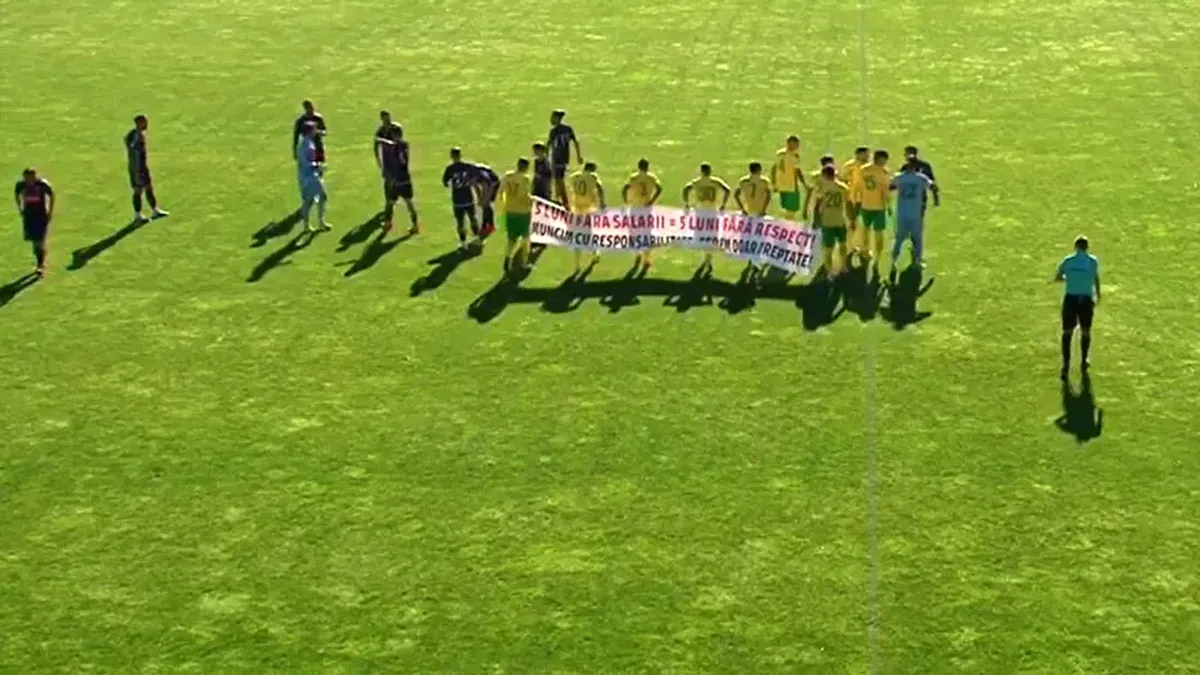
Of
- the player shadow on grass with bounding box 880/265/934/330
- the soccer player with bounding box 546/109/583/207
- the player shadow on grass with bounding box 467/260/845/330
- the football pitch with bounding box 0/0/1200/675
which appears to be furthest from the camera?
the soccer player with bounding box 546/109/583/207

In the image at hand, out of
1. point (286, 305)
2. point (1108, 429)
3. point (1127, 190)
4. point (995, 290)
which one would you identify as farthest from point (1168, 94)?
point (286, 305)

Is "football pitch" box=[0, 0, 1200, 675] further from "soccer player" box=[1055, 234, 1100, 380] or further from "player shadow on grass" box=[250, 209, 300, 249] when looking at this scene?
"soccer player" box=[1055, 234, 1100, 380]

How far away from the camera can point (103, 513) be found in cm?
1638

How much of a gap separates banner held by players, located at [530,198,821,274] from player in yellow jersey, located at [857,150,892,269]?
79 centimetres

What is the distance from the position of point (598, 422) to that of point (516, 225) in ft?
18.1

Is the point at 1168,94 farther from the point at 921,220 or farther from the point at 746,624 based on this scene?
the point at 746,624

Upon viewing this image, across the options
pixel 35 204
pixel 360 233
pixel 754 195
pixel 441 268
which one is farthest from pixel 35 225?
pixel 754 195

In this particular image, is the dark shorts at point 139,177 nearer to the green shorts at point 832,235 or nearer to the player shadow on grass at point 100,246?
the player shadow on grass at point 100,246

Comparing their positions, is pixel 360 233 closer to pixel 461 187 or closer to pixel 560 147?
pixel 461 187

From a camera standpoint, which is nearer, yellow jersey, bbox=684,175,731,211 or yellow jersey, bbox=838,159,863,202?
yellow jersey, bbox=838,159,863,202

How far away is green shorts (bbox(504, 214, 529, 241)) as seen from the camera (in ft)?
75.1

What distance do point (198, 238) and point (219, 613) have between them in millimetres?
11205

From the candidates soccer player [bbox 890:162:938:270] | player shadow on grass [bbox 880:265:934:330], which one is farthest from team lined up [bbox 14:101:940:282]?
player shadow on grass [bbox 880:265:934:330]

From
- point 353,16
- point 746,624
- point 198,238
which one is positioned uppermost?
point 353,16
